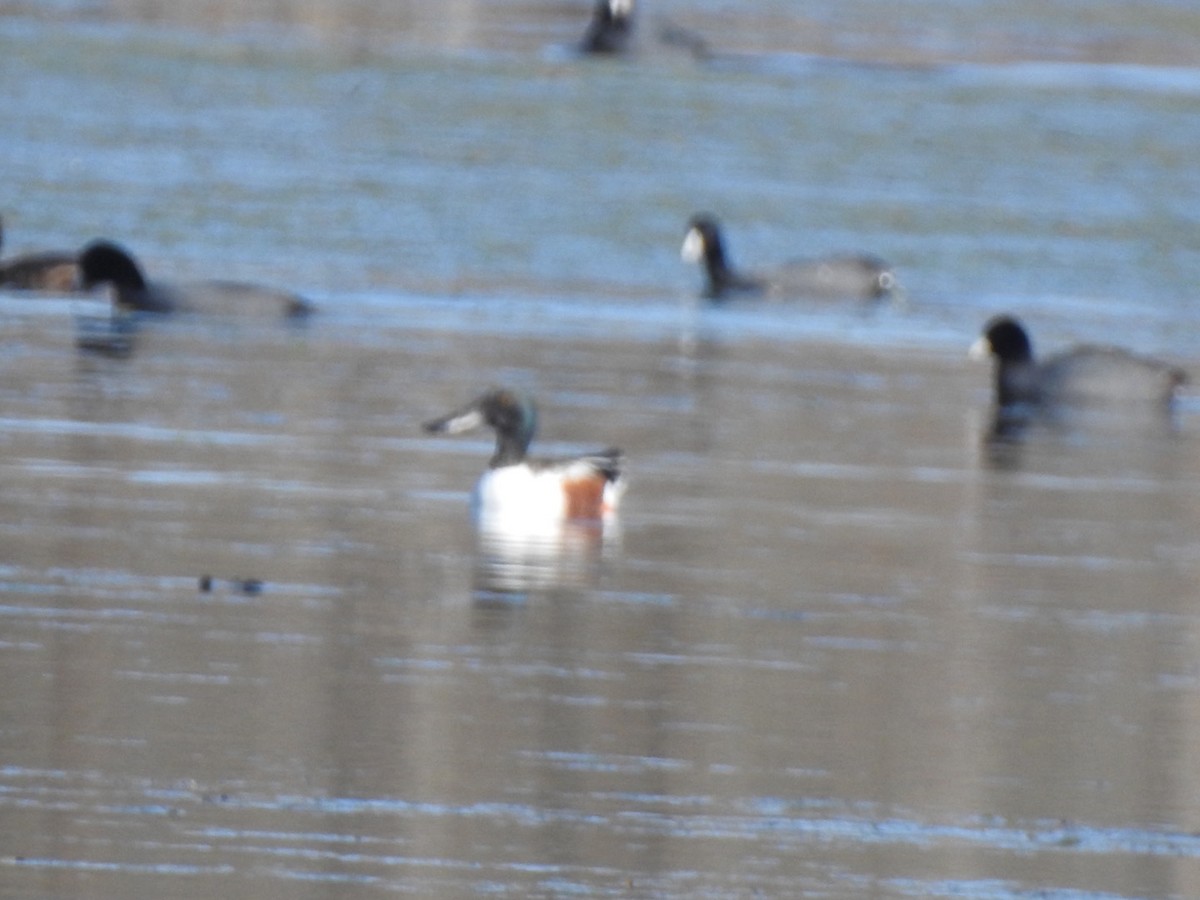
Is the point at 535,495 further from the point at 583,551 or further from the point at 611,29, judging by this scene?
the point at 611,29

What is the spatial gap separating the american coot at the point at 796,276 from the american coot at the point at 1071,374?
13.2ft

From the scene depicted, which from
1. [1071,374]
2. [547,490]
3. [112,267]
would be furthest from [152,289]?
[547,490]

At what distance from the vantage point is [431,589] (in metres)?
9.85

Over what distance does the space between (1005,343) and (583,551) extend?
7.44m

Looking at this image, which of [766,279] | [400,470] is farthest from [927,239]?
[400,470]

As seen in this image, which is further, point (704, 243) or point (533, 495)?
point (704, 243)

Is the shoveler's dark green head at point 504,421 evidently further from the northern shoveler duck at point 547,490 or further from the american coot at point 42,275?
the american coot at point 42,275

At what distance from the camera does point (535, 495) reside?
11.9 meters

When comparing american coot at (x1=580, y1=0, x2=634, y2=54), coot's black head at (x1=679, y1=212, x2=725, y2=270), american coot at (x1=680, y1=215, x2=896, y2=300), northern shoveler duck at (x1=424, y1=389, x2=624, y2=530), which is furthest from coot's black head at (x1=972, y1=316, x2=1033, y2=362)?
american coot at (x1=580, y1=0, x2=634, y2=54)

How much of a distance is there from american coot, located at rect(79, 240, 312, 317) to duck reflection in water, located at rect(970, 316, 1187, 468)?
432 centimetres

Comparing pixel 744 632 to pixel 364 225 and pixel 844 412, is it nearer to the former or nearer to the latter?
pixel 844 412

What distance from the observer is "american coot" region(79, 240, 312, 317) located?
19047 millimetres

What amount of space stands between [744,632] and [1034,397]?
8.60 m

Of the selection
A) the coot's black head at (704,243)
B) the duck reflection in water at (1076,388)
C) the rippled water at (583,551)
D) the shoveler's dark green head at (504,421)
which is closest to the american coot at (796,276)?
the coot's black head at (704,243)
